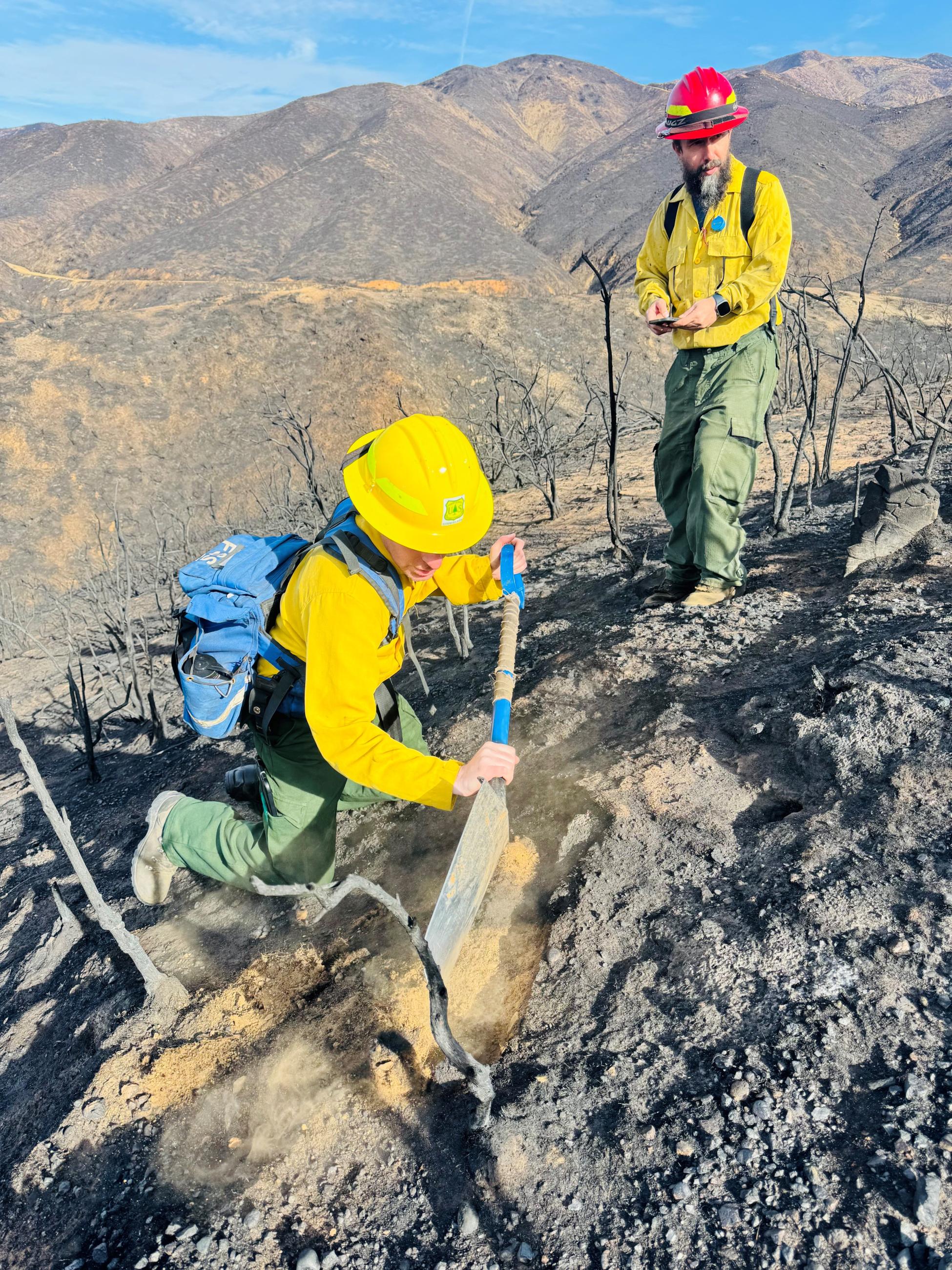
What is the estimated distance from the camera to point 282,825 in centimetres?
245

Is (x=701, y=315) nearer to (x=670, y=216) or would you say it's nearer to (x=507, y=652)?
(x=670, y=216)

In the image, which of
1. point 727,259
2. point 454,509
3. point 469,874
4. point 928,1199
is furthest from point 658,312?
point 928,1199

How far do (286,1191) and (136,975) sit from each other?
1.03 m

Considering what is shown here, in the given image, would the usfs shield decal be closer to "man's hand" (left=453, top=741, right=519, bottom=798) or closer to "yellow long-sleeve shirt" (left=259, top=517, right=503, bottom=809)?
"yellow long-sleeve shirt" (left=259, top=517, right=503, bottom=809)

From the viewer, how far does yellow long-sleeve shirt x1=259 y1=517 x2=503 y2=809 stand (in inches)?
72.8

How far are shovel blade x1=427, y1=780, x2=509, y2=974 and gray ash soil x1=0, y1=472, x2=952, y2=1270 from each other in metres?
0.18

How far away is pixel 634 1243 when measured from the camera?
131 centimetres

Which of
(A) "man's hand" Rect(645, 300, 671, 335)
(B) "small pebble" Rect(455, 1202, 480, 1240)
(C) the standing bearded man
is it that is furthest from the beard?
(B) "small pebble" Rect(455, 1202, 480, 1240)

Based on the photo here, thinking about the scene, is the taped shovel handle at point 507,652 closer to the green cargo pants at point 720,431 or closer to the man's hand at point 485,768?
the man's hand at point 485,768

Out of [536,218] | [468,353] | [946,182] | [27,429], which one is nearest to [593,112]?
[536,218]

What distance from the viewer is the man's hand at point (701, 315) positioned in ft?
9.09

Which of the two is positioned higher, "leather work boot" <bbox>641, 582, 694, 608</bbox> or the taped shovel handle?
the taped shovel handle

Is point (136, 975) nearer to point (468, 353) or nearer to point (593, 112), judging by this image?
point (468, 353)

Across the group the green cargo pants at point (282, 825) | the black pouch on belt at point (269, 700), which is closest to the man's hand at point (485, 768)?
the black pouch on belt at point (269, 700)
